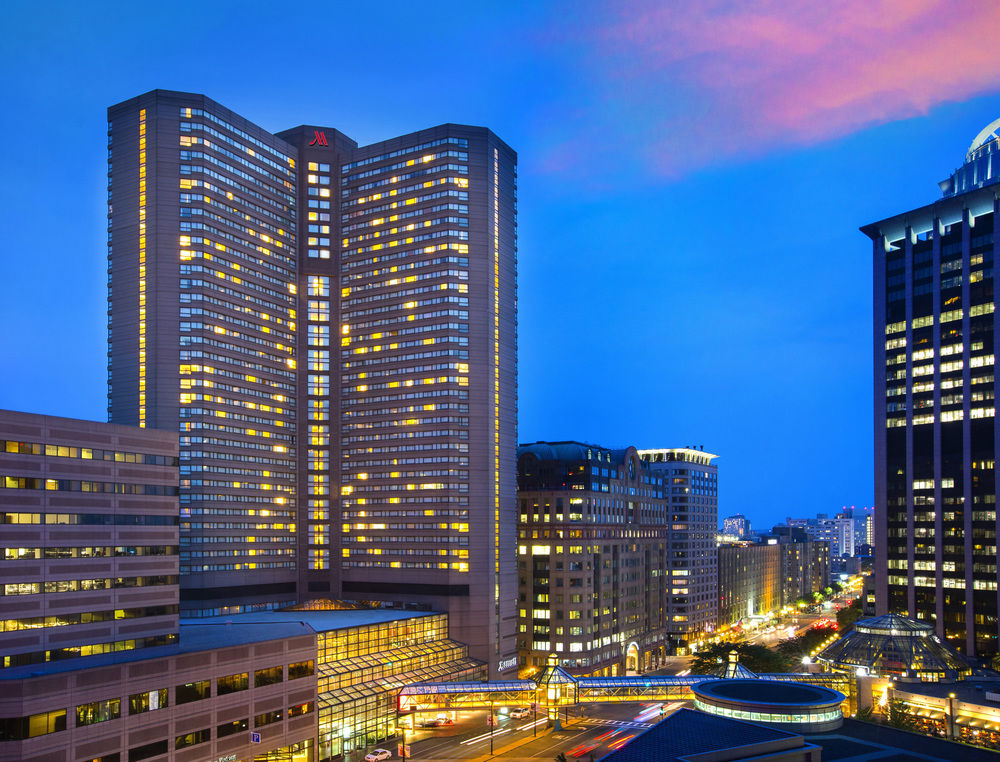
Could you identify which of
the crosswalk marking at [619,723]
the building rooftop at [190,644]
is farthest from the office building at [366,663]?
the crosswalk marking at [619,723]

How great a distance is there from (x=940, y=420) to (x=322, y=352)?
5517 inches

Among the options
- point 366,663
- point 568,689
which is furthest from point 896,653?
point 366,663

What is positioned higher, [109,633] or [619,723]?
[109,633]

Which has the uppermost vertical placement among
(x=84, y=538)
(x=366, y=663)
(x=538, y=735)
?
(x=84, y=538)

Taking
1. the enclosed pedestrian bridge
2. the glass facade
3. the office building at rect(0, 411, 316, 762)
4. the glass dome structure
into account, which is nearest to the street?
the enclosed pedestrian bridge

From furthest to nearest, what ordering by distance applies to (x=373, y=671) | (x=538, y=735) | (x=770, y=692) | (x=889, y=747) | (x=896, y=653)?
1. (x=896, y=653)
2. (x=373, y=671)
3. (x=538, y=735)
4. (x=770, y=692)
5. (x=889, y=747)

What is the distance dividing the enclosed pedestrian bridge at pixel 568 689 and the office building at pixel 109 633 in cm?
2376

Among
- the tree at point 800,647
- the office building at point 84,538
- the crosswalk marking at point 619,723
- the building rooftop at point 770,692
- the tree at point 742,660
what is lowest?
the tree at point 800,647

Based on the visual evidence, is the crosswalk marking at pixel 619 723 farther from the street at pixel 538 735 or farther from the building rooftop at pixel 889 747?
the building rooftop at pixel 889 747

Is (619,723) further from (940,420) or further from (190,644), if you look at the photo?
(940,420)

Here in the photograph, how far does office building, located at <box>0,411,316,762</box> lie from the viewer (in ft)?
277

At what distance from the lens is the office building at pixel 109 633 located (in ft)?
277

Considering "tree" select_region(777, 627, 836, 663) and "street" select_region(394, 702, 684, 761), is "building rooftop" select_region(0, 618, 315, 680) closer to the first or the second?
"street" select_region(394, 702, 684, 761)

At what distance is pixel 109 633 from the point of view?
94188mm
